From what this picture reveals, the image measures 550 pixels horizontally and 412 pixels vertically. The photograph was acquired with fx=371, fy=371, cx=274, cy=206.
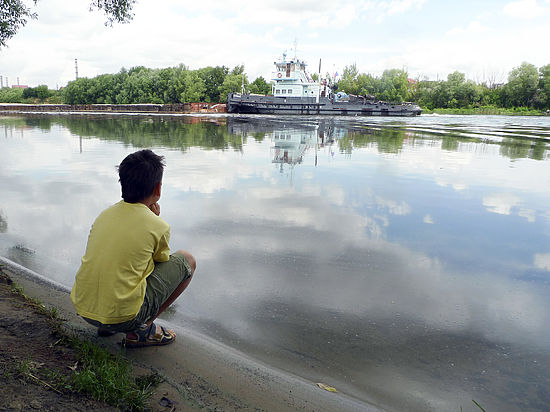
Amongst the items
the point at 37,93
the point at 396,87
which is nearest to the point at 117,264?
the point at 396,87

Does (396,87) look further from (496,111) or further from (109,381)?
(109,381)

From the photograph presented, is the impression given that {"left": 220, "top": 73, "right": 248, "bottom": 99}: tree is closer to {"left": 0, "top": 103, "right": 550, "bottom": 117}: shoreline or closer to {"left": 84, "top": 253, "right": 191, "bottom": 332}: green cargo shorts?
{"left": 0, "top": 103, "right": 550, "bottom": 117}: shoreline

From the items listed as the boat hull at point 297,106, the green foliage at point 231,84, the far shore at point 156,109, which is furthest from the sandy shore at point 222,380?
the green foliage at point 231,84

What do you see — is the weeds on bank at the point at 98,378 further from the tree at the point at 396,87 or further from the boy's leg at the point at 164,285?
the tree at the point at 396,87

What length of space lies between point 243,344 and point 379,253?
2.14 metres

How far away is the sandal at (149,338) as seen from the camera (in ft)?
7.84

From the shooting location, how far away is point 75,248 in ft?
14.0

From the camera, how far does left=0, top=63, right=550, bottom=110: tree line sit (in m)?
70.6

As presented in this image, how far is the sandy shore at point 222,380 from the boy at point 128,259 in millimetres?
299

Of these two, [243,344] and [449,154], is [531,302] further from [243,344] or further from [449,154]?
[449,154]

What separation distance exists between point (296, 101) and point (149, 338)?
4691 cm

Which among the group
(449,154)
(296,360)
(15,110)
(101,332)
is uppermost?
(15,110)

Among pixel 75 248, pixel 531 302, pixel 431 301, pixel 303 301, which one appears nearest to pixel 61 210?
pixel 75 248

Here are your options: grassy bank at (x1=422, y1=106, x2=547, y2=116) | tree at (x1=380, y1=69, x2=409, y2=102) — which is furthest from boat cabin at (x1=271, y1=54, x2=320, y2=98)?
tree at (x1=380, y1=69, x2=409, y2=102)
